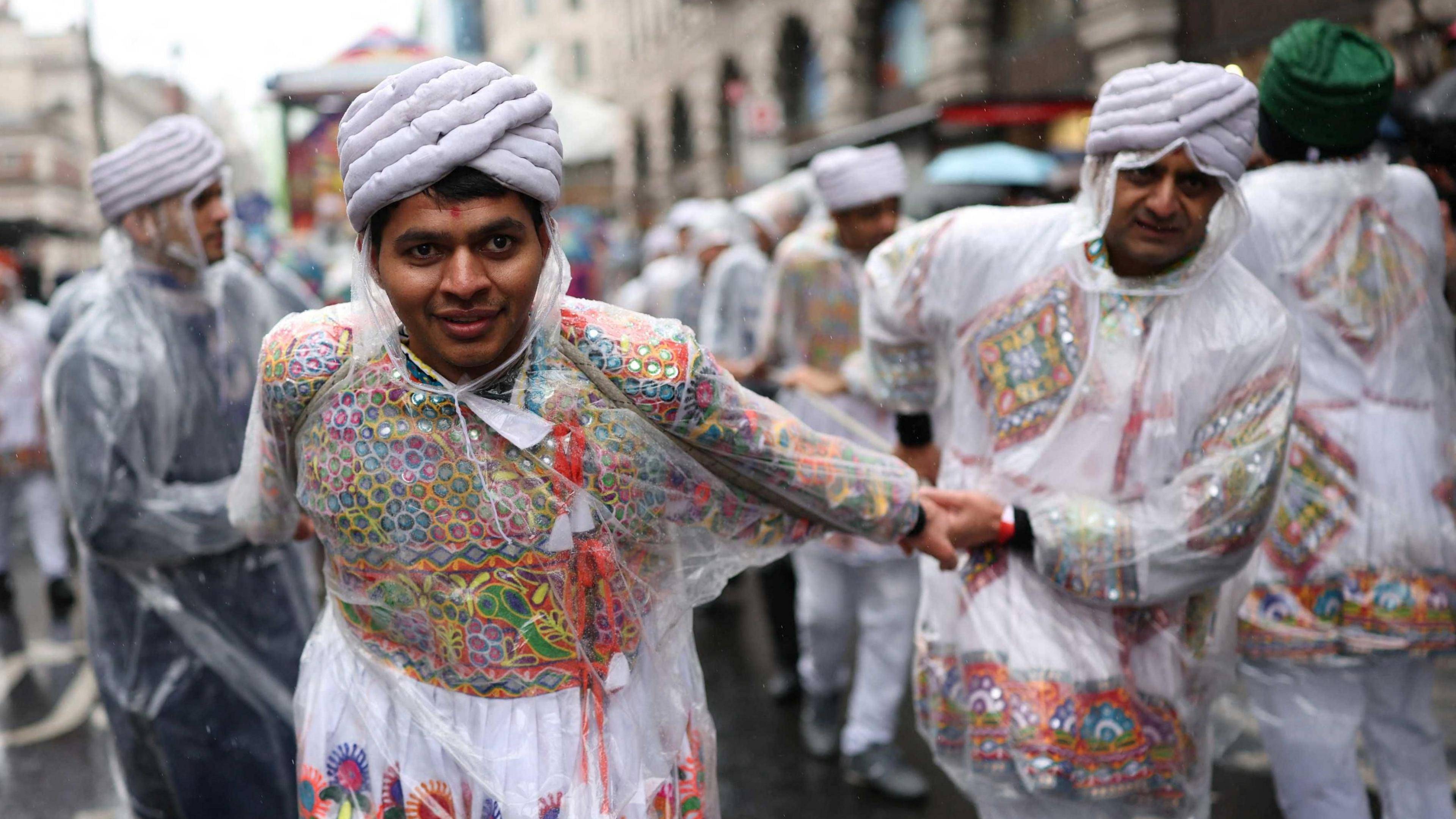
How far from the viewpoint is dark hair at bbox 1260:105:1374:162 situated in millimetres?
3055

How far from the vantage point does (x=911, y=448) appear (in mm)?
3037

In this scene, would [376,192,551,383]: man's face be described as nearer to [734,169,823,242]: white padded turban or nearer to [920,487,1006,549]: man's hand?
[920,487,1006,549]: man's hand

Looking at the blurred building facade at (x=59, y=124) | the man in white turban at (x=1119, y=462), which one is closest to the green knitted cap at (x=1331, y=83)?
the man in white turban at (x=1119, y=462)

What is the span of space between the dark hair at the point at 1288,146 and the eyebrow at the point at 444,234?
7.23 ft

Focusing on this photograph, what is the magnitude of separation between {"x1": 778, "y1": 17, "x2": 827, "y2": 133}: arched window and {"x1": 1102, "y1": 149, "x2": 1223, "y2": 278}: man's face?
15944 mm

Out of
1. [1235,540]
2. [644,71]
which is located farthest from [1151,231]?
[644,71]

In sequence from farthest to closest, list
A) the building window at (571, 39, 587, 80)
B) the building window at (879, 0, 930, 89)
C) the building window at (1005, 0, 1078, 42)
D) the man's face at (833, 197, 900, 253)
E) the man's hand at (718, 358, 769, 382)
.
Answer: the building window at (879, 0, 930, 89) → the building window at (1005, 0, 1078, 42) → the building window at (571, 39, 587, 80) → the man's hand at (718, 358, 769, 382) → the man's face at (833, 197, 900, 253)

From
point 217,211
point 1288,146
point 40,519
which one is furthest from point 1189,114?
point 40,519

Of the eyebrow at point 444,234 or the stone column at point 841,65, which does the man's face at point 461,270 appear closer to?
the eyebrow at point 444,234

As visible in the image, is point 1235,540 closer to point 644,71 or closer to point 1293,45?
point 1293,45

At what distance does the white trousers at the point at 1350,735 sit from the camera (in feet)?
9.81

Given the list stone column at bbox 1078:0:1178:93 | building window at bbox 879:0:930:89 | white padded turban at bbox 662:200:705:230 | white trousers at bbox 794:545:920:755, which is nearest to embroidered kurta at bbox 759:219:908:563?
white trousers at bbox 794:545:920:755

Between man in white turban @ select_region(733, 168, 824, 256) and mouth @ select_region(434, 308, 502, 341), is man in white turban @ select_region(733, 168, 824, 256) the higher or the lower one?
the lower one

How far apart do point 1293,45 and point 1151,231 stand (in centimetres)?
95
